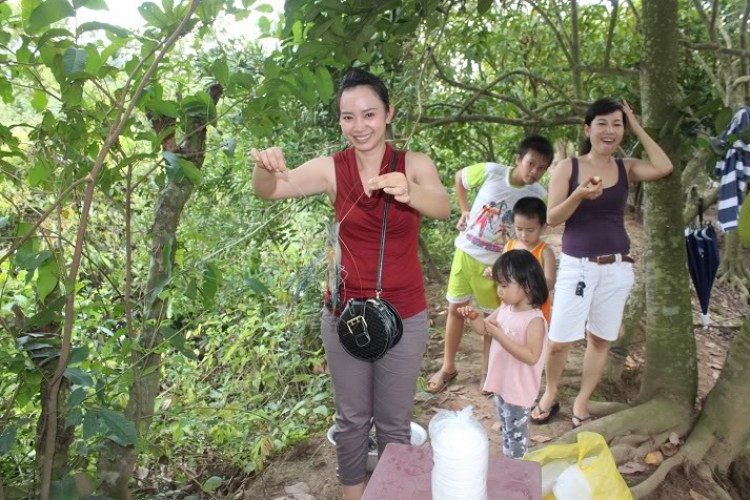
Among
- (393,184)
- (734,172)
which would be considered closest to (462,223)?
(734,172)

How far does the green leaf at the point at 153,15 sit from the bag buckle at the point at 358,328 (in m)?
0.97

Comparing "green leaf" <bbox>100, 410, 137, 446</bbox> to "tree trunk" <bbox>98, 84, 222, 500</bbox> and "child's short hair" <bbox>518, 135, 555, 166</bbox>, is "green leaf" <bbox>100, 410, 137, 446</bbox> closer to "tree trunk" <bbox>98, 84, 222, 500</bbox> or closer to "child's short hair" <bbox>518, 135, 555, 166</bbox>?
"tree trunk" <bbox>98, 84, 222, 500</bbox>

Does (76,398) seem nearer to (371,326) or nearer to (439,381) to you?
(371,326)

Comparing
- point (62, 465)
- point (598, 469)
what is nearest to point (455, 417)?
point (598, 469)

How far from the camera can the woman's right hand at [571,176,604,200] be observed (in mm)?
2275

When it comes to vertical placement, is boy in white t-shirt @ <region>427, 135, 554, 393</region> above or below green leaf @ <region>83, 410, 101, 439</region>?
above

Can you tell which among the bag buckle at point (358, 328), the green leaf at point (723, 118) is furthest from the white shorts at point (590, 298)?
the bag buckle at point (358, 328)

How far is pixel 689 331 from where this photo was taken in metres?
2.69

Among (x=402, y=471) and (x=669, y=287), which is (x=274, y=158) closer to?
(x=402, y=471)

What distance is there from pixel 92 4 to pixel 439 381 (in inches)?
103

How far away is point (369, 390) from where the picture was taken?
1.88 m

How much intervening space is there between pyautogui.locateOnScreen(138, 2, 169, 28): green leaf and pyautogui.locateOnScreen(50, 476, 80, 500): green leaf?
1.27 meters

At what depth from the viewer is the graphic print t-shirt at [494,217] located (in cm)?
288

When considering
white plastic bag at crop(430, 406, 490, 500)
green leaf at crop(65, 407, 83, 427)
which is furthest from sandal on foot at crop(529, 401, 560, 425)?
green leaf at crop(65, 407, 83, 427)
